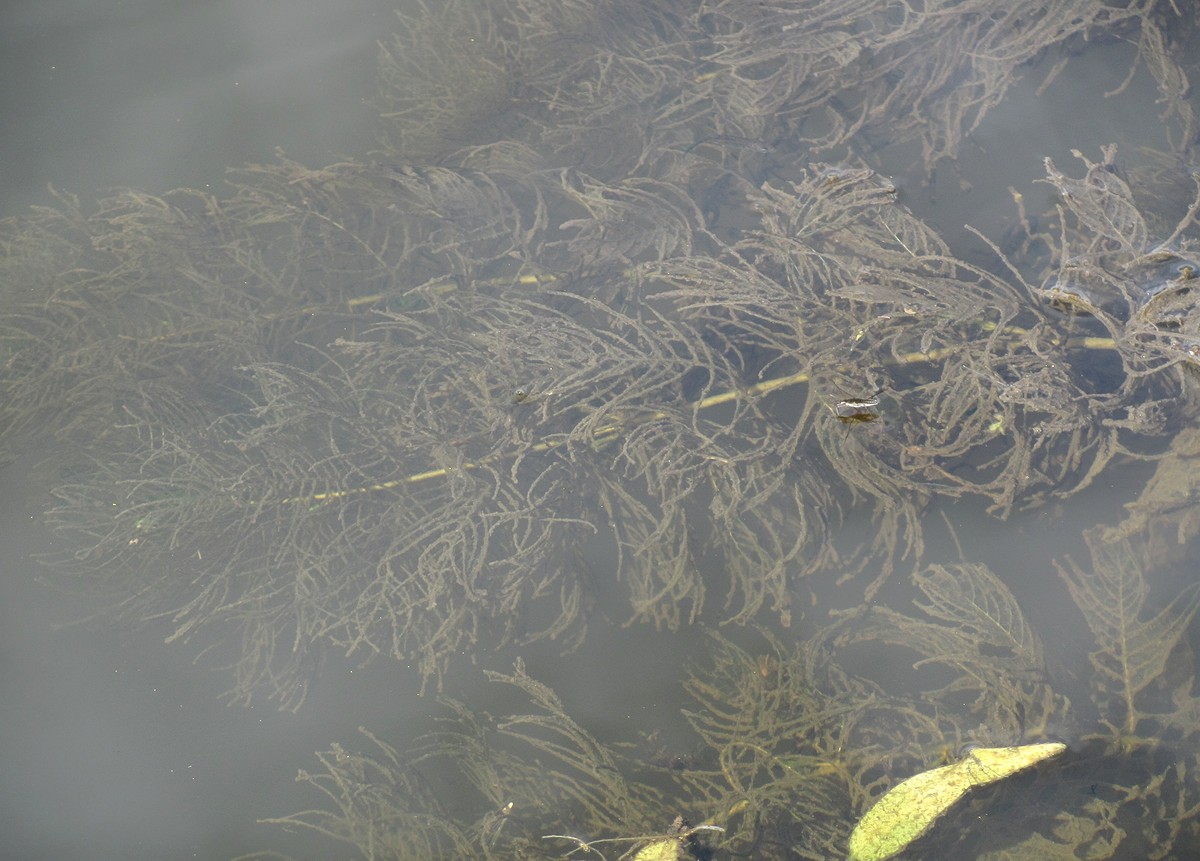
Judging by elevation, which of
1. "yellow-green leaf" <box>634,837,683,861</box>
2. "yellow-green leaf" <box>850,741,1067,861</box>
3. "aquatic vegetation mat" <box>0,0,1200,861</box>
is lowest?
"yellow-green leaf" <box>850,741,1067,861</box>

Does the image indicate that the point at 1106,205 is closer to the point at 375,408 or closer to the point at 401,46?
the point at 375,408

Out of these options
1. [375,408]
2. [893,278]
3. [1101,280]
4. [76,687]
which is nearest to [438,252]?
[375,408]

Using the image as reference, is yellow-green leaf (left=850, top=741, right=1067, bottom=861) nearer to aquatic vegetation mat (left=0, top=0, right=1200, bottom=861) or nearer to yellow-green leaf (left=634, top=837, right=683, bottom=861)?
aquatic vegetation mat (left=0, top=0, right=1200, bottom=861)

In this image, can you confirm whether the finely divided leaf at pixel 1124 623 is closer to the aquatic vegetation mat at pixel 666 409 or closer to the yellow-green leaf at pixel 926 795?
the aquatic vegetation mat at pixel 666 409

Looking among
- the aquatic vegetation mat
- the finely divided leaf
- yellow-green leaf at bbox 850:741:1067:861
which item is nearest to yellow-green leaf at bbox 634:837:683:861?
the aquatic vegetation mat

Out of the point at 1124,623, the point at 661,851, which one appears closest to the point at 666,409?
the point at 661,851

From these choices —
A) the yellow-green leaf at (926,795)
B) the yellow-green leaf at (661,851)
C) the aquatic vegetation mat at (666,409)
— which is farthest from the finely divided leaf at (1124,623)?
the yellow-green leaf at (661,851)

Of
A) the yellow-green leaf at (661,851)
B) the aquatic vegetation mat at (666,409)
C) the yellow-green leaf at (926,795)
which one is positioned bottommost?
the yellow-green leaf at (926,795)

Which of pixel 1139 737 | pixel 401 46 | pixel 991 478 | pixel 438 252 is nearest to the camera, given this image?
pixel 1139 737

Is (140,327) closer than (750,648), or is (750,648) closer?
(750,648)
